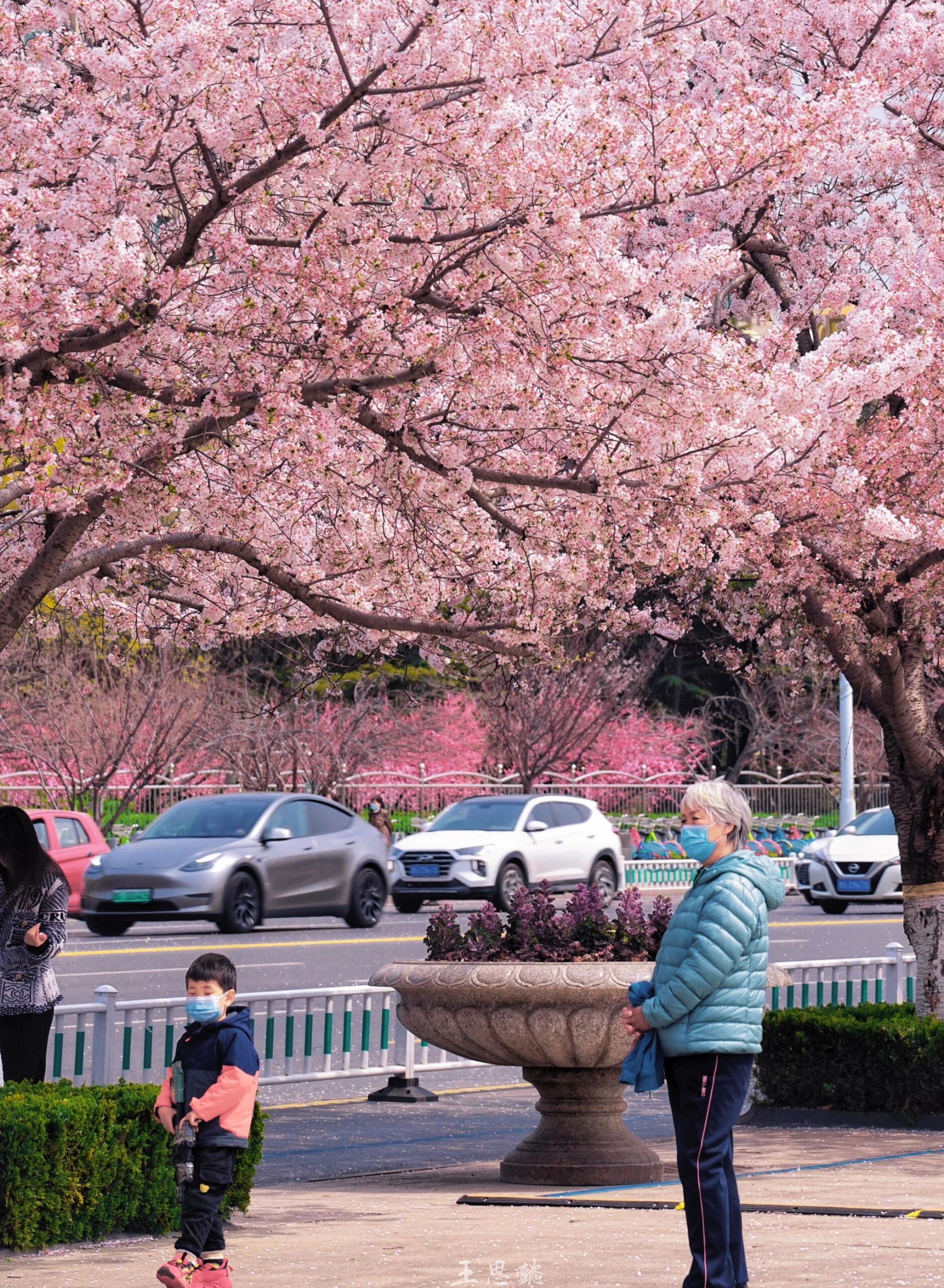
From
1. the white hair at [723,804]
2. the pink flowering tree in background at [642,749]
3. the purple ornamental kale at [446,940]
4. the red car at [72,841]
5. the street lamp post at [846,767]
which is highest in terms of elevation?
the pink flowering tree in background at [642,749]

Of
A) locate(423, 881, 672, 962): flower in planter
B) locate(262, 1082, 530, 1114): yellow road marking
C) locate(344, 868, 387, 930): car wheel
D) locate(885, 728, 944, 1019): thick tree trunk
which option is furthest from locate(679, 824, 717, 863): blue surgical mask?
locate(344, 868, 387, 930): car wheel

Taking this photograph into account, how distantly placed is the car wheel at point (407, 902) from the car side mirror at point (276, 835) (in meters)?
5.30

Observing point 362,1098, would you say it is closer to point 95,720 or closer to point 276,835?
point 276,835

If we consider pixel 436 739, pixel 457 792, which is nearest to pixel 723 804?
pixel 457 792

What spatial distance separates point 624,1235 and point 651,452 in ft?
10.9

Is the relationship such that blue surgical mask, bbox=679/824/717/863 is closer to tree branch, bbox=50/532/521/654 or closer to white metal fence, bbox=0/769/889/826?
tree branch, bbox=50/532/521/654

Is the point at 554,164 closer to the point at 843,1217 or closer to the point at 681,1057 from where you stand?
the point at 681,1057

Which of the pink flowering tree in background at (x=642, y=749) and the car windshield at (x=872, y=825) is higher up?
the pink flowering tree in background at (x=642, y=749)

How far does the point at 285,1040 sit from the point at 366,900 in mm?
12936

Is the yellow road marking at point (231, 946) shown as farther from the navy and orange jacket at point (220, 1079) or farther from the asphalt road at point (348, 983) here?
the navy and orange jacket at point (220, 1079)

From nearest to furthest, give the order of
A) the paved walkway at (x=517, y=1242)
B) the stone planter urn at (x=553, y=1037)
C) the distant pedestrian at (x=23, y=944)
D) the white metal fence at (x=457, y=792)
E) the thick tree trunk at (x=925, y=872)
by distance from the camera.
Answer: the paved walkway at (x=517, y=1242)
the distant pedestrian at (x=23, y=944)
the stone planter urn at (x=553, y=1037)
the thick tree trunk at (x=925, y=872)
the white metal fence at (x=457, y=792)

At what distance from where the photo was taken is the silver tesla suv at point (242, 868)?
2320cm

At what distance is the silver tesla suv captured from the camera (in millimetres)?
23203

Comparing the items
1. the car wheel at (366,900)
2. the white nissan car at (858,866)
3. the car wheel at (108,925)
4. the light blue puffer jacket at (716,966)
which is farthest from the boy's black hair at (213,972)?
the white nissan car at (858,866)
